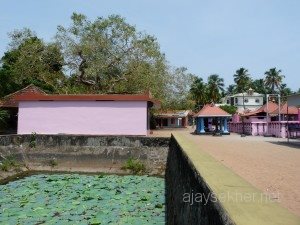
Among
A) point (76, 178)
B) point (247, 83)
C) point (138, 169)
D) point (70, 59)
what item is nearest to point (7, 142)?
point (76, 178)

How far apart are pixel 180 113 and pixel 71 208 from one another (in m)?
54.0

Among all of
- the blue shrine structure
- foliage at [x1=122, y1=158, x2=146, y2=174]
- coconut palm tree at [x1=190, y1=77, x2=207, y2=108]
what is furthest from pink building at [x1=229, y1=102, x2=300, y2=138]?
coconut palm tree at [x1=190, y1=77, x2=207, y2=108]

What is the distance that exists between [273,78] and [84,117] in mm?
68653

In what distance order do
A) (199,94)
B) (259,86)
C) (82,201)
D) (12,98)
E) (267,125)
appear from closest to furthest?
(82,201)
(12,98)
(267,125)
(199,94)
(259,86)

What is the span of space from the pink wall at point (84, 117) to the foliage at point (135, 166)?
2.87 meters

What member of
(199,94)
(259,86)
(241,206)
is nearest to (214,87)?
(199,94)

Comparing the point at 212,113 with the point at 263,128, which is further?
the point at 212,113

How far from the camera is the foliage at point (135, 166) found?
16966mm

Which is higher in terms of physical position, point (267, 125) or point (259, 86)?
point (259, 86)

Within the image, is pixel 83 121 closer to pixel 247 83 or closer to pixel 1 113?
pixel 1 113

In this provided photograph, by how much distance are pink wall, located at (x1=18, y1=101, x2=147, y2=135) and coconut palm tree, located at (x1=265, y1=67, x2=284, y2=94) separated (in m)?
67.1

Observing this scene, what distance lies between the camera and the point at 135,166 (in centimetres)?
1705

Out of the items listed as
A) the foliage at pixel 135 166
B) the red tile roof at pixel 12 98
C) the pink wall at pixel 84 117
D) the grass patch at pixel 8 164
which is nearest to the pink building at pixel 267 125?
the pink wall at pixel 84 117

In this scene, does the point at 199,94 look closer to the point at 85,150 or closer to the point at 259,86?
the point at 259,86
